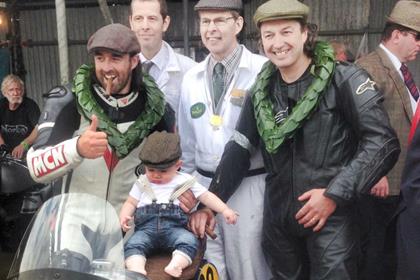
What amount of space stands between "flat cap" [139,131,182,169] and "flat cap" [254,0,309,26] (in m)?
0.78

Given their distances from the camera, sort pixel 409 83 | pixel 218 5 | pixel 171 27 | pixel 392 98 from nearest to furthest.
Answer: pixel 218 5 → pixel 392 98 → pixel 409 83 → pixel 171 27

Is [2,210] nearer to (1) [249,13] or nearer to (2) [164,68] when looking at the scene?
(2) [164,68]

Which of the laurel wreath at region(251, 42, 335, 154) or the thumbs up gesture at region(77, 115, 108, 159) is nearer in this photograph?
the thumbs up gesture at region(77, 115, 108, 159)

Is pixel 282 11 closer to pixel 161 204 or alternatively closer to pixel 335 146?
pixel 335 146

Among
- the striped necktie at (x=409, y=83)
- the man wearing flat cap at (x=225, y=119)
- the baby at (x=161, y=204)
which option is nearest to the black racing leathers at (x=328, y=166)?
the man wearing flat cap at (x=225, y=119)

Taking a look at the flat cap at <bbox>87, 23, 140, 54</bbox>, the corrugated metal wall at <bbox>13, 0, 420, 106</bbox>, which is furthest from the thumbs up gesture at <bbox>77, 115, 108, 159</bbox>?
the corrugated metal wall at <bbox>13, 0, 420, 106</bbox>

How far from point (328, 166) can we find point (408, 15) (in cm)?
152

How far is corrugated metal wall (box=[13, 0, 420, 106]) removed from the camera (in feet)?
26.0

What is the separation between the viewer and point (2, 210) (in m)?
5.16

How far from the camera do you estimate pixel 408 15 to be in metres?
3.40

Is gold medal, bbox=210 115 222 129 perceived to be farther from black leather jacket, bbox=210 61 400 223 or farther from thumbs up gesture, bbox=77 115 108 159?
thumbs up gesture, bbox=77 115 108 159

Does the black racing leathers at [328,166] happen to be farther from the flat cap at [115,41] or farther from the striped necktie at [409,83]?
the striped necktie at [409,83]

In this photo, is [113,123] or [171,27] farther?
[171,27]

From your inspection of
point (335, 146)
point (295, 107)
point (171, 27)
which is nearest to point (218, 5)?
point (295, 107)
